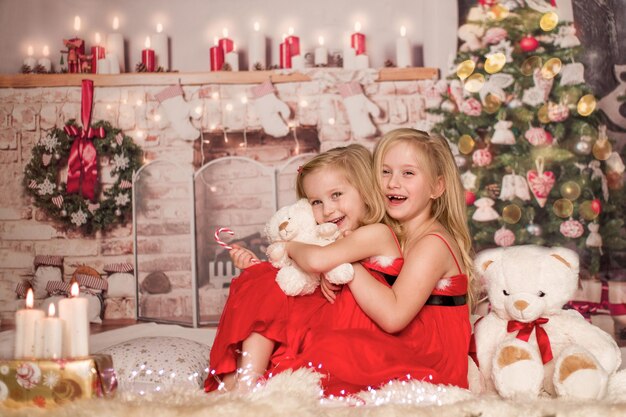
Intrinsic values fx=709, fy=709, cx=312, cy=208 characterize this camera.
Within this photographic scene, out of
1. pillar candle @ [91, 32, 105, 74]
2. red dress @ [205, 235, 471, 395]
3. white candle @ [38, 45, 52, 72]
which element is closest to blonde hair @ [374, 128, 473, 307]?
red dress @ [205, 235, 471, 395]

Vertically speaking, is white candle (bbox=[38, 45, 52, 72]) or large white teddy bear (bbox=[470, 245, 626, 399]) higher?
white candle (bbox=[38, 45, 52, 72])

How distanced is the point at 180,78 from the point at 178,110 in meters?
0.22

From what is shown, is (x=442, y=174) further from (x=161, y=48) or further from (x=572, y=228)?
(x=161, y=48)

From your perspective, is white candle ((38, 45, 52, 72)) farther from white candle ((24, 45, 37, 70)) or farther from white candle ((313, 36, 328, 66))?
white candle ((313, 36, 328, 66))

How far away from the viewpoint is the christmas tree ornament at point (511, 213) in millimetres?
4410

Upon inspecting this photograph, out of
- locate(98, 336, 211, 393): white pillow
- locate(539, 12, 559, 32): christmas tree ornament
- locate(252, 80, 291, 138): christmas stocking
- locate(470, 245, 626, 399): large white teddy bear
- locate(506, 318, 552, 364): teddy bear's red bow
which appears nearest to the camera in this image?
locate(470, 245, 626, 399): large white teddy bear

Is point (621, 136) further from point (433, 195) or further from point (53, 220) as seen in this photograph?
point (53, 220)

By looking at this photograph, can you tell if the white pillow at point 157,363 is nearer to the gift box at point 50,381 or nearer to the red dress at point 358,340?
the red dress at point 358,340

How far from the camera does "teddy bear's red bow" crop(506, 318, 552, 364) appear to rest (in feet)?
6.40

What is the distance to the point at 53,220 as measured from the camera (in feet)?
15.0

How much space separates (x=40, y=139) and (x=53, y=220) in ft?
1.74

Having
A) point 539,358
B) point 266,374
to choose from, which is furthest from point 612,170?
point 266,374

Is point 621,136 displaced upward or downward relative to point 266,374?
upward

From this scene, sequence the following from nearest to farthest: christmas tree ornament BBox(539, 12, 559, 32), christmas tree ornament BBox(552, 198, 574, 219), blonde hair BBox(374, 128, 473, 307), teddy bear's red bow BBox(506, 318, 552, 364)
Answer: teddy bear's red bow BBox(506, 318, 552, 364) → blonde hair BBox(374, 128, 473, 307) → christmas tree ornament BBox(552, 198, 574, 219) → christmas tree ornament BBox(539, 12, 559, 32)
